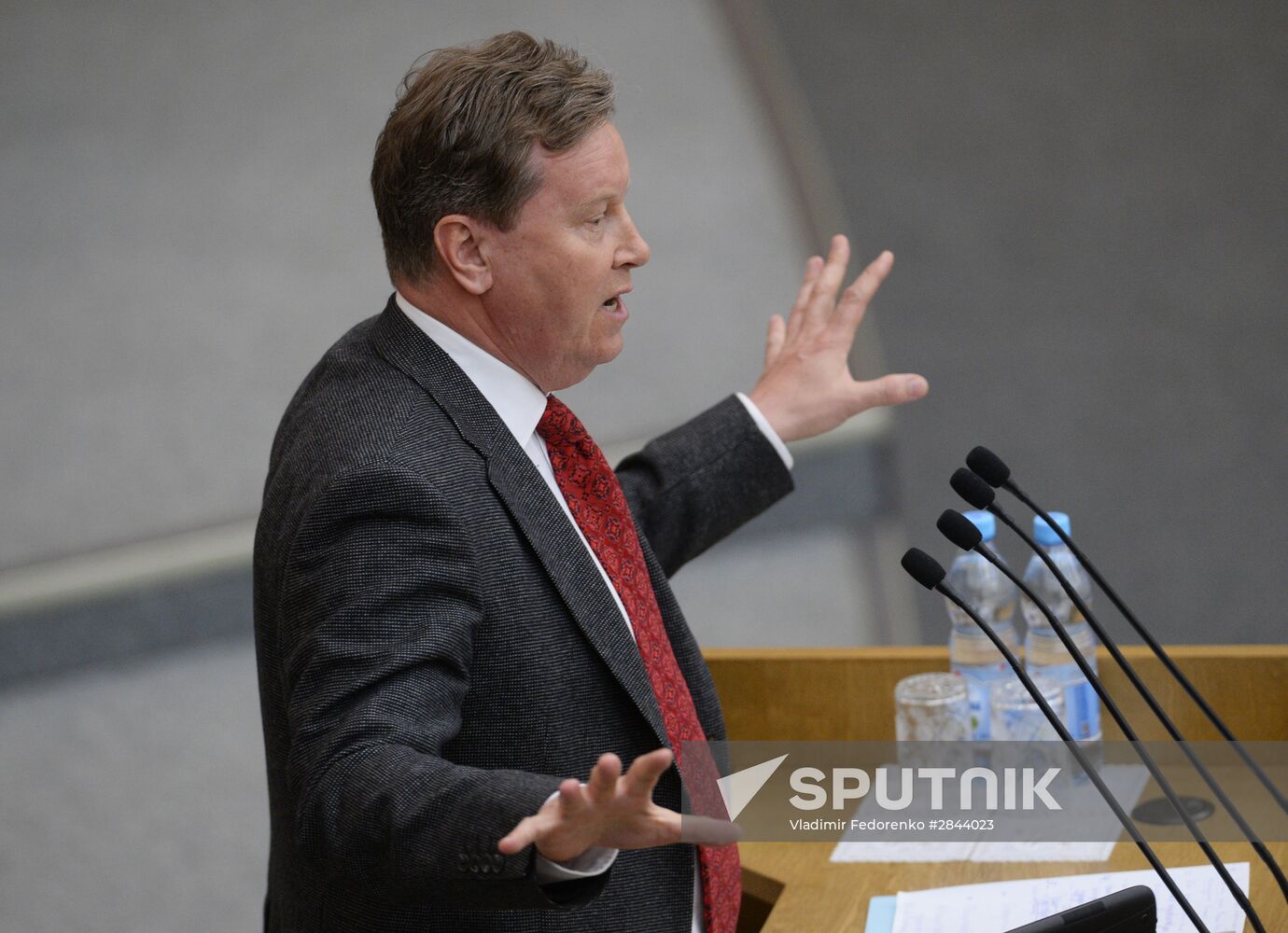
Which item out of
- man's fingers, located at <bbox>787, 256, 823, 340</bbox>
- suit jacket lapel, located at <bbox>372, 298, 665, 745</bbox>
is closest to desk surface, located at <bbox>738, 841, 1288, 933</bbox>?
suit jacket lapel, located at <bbox>372, 298, 665, 745</bbox>

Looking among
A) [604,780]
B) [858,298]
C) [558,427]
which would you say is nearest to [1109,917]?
[604,780]

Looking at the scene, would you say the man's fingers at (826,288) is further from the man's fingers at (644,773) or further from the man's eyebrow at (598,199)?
the man's fingers at (644,773)

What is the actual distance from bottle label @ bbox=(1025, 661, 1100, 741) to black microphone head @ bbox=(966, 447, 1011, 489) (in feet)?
1.91

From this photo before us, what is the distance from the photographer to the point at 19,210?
3104mm

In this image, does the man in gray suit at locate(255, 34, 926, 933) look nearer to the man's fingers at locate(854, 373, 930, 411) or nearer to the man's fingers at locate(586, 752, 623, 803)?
the man's fingers at locate(586, 752, 623, 803)

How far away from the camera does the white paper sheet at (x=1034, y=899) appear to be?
137 cm

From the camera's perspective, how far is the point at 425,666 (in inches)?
45.7

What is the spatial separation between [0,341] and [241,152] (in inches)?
26.9

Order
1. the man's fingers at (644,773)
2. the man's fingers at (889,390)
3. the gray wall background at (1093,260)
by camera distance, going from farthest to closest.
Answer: the gray wall background at (1093,260)
the man's fingers at (889,390)
the man's fingers at (644,773)

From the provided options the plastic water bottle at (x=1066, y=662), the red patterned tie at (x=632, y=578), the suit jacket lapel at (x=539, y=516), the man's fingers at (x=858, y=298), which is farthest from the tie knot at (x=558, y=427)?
the plastic water bottle at (x=1066, y=662)

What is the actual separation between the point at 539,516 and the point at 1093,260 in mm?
2543

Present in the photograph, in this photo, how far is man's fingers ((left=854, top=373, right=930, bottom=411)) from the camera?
175 cm

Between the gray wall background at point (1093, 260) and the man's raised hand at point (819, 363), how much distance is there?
1.63 meters

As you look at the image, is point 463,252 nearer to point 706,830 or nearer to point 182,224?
point 706,830
